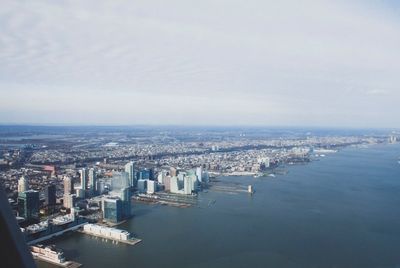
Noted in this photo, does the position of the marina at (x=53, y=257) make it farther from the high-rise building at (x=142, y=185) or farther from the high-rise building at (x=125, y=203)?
the high-rise building at (x=142, y=185)

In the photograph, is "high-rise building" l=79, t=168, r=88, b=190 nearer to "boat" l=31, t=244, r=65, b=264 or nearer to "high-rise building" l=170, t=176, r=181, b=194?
"high-rise building" l=170, t=176, r=181, b=194

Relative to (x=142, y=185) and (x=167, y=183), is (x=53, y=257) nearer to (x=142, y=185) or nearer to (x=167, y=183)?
(x=142, y=185)

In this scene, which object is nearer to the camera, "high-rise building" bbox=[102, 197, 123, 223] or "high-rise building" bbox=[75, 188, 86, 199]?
"high-rise building" bbox=[102, 197, 123, 223]

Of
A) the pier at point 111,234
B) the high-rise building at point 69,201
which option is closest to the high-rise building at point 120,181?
the high-rise building at point 69,201

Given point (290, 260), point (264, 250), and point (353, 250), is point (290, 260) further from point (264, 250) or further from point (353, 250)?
point (353, 250)

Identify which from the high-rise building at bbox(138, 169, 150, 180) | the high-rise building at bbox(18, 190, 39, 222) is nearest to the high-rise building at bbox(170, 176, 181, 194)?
the high-rise building at bbox(138, 169, 150, 180)

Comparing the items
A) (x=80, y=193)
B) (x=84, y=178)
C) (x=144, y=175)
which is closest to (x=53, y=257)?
(x=80, y=193)

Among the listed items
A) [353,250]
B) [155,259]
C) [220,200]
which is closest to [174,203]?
[220,200]
